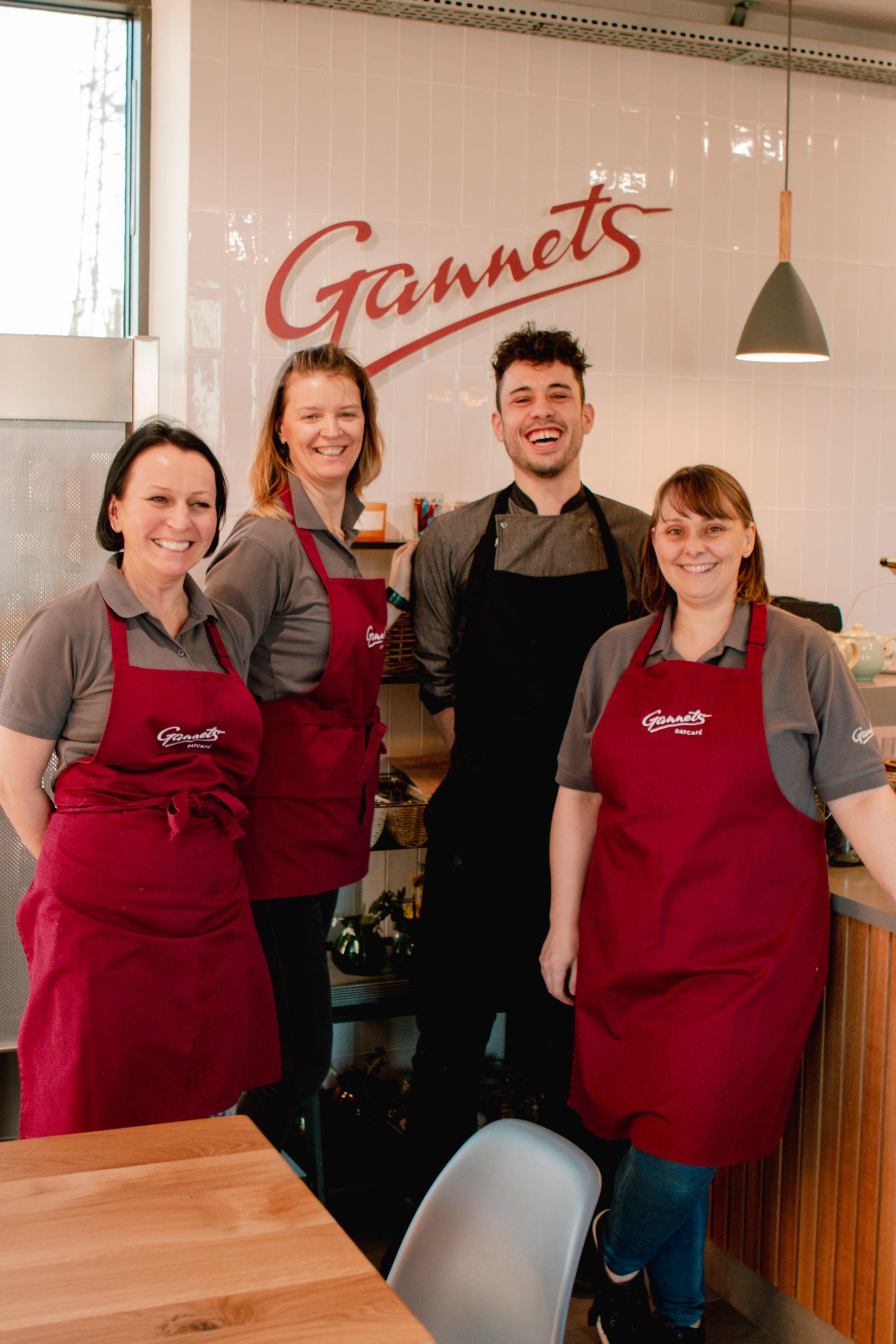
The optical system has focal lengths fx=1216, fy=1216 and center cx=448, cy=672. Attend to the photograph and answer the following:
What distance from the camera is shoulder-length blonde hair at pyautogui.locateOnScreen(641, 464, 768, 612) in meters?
2.13

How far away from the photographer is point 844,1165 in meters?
2.23

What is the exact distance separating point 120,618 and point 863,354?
3008 mm

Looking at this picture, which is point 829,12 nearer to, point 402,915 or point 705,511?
point 705,511

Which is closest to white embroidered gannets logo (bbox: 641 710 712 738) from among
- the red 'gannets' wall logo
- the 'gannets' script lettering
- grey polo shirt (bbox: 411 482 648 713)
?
the 'gannets' script lettering

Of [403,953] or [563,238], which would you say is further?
[563,238]

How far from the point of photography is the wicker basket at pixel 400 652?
3246 millimetres

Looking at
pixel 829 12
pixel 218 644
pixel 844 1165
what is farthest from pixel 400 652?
pixel 829 12

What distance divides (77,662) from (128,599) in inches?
5.4

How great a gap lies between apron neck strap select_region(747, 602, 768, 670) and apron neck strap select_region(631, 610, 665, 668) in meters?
0.17

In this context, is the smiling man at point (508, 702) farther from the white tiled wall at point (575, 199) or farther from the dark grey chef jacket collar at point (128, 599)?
the white tiled wall at point (575, 199)

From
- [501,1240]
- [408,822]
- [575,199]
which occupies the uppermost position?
[575,199]

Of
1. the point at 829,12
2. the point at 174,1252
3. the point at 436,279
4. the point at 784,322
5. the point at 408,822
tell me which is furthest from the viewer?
the point at 829,12

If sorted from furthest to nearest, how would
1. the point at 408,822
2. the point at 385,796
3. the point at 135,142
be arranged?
the point at 135,142, the point at 385,796, the point at 408,822

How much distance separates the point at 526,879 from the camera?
2.55 metres
